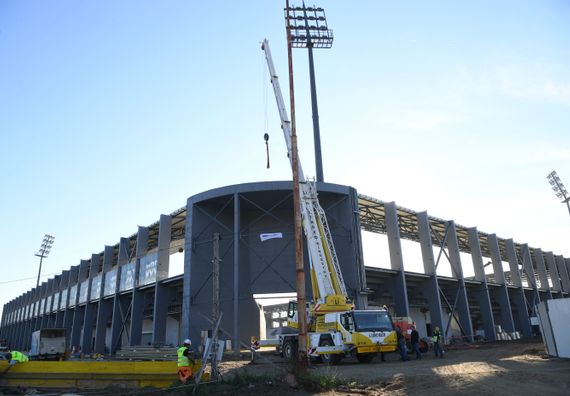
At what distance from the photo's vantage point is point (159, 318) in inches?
1297

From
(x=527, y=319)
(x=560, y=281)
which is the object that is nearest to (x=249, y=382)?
(x=527, y=319)

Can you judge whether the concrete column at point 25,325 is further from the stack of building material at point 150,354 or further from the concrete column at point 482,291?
the concrete column at point 482,291

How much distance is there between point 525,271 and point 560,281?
27.0ft

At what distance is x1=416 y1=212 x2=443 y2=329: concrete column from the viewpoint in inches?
1378

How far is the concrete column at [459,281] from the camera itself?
36.7m

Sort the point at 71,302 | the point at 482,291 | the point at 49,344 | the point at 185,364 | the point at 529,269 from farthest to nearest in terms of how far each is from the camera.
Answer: the point at 71,302 → the point at 529,269 → the point at 482,291 → the point at 49,344 → the point at 185,364

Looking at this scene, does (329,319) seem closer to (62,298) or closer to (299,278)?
(299,278)

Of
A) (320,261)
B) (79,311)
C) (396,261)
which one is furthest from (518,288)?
(79,311)

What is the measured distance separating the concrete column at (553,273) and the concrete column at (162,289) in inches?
1860

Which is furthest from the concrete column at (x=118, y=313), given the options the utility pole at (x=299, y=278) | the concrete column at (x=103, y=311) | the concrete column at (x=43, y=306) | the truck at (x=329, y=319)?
the utility pole at (x=299, y=278)

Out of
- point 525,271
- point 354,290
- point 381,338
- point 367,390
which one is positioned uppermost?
point 525,271

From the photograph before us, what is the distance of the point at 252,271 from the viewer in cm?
3238

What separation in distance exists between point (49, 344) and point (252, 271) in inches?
592

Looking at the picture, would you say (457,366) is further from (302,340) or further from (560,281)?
(560,281)
